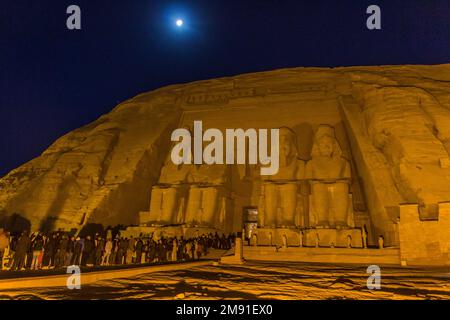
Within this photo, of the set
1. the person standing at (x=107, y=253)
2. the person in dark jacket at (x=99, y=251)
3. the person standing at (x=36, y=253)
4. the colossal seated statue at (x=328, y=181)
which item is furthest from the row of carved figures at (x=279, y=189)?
the person standing at (x=36, y=253)

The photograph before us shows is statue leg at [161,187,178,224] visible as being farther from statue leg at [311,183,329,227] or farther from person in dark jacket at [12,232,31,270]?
person in dark jacket at [12,232,31,270]

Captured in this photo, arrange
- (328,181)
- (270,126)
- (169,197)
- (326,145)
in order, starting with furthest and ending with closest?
(270,126)
(169,197)
(326,145)
(328,181)

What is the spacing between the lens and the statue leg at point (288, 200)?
16406 mm

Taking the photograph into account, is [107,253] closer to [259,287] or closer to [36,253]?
[36,253]

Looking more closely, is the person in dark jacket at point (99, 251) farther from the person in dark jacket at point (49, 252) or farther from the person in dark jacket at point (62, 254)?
the person in dark jacket at point (49, 252)

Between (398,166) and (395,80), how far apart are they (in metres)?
6.26

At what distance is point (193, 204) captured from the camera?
18.1 metres

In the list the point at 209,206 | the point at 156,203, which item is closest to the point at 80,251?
the point at 156,203

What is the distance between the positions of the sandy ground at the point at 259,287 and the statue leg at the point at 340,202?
22.0 feet

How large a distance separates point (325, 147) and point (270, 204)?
395 centimetres

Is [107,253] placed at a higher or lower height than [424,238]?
lower

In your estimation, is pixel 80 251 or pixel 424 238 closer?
pixel 80 251
